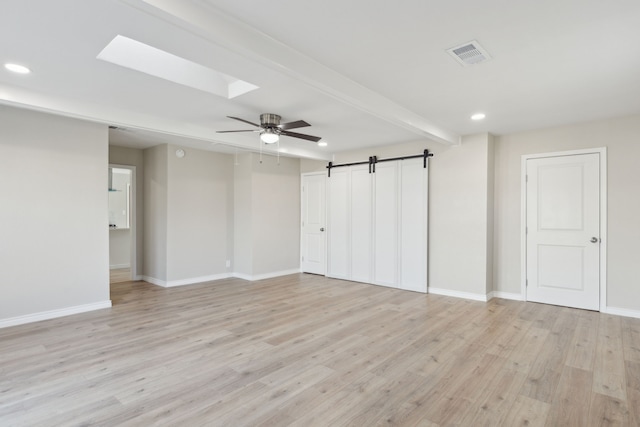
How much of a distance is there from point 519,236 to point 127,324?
18.1 ft

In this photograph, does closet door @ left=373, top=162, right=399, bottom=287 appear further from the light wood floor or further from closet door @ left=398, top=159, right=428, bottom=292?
the light wood floor

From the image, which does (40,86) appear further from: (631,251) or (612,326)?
(631,251)

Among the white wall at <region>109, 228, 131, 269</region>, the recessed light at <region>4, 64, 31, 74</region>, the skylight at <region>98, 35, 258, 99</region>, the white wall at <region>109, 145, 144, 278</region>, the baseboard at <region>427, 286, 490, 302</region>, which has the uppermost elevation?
the skylight at <region>98, 35, 258, 99</region>

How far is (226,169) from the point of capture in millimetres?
6707

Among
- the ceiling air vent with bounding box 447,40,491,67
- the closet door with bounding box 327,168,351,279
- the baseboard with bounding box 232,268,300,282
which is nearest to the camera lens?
the ceiling air vent with bounding box 447,40,491,67

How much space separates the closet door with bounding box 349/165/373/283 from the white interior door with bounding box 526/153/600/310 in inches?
101

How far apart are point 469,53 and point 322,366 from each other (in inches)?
112

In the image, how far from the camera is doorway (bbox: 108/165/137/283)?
7024 mm

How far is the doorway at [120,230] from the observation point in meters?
7.02

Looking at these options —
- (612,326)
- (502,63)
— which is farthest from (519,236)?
(502,63)

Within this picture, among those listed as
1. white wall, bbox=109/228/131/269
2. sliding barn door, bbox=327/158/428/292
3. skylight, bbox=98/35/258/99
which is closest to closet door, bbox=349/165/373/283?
sliding barn door, bbox=327/158/428/292

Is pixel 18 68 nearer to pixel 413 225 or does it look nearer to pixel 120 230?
pixel 413 225

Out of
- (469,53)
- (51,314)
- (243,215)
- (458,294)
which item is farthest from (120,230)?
(469,53)

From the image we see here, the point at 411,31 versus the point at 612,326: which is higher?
the point at 411,31
